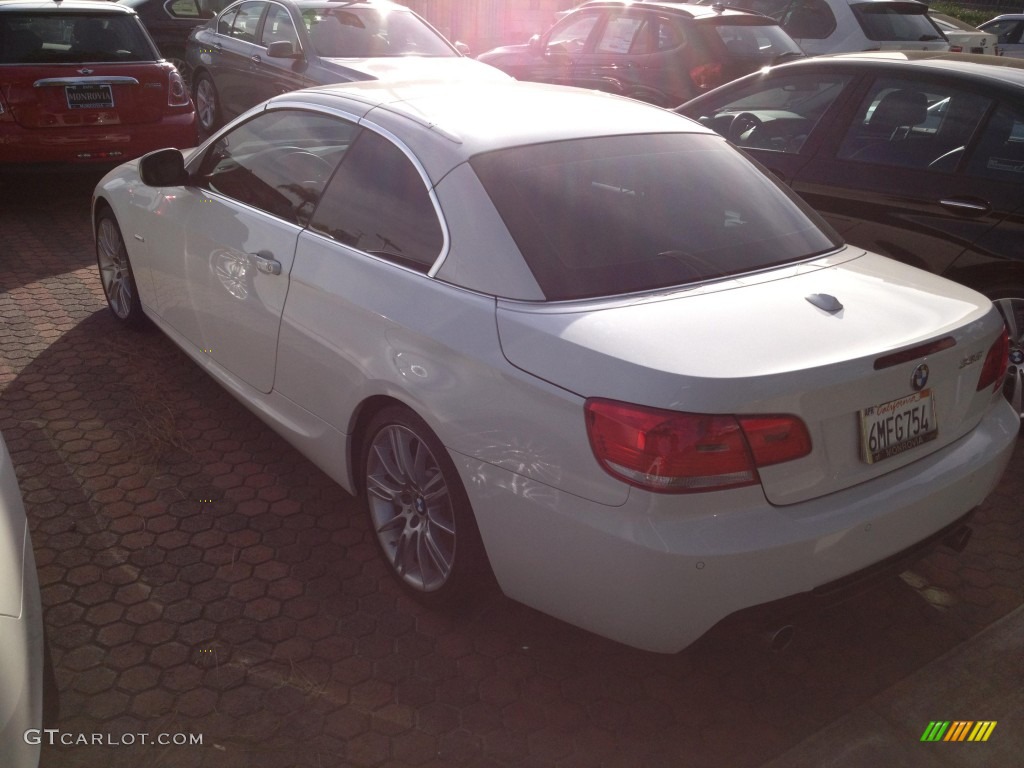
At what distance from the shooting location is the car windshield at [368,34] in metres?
9.40

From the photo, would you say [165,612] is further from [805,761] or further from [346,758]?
[805,761]

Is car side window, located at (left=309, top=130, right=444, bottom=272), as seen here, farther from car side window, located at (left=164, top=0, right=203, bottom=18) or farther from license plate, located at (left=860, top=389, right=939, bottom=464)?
car side window, located at (left=164, top=0, right=203, bottom=18)

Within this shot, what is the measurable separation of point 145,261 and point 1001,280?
4.11 meters

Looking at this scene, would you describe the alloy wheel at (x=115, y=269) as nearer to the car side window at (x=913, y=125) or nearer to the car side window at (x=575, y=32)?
the car side window at (x=913, y=125)

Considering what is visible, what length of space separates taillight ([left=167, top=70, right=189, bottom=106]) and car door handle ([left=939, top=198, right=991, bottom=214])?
21.1 feet

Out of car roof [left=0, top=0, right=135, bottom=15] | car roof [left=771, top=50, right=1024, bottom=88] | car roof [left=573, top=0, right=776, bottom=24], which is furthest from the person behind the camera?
car roof [left=573, top=0, right=776, bottom=24]

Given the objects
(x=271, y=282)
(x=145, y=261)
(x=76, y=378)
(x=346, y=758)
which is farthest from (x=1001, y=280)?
(x=76, y=378)

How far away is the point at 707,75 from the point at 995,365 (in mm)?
6872

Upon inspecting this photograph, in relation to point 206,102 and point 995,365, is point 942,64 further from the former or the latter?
point 206,102

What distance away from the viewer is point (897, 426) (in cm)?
272

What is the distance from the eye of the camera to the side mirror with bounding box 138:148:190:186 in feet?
14.6

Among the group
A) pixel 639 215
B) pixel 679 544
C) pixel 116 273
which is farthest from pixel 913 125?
pixel 116 273

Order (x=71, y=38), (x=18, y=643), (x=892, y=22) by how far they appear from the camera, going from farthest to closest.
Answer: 1. (x=892, y=22)
2. (x=71, y=38)
3. (x=18, y=643)

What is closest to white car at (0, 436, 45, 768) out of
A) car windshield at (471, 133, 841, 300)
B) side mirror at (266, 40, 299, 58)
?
car windshield at (471, 133, 841, 300)
